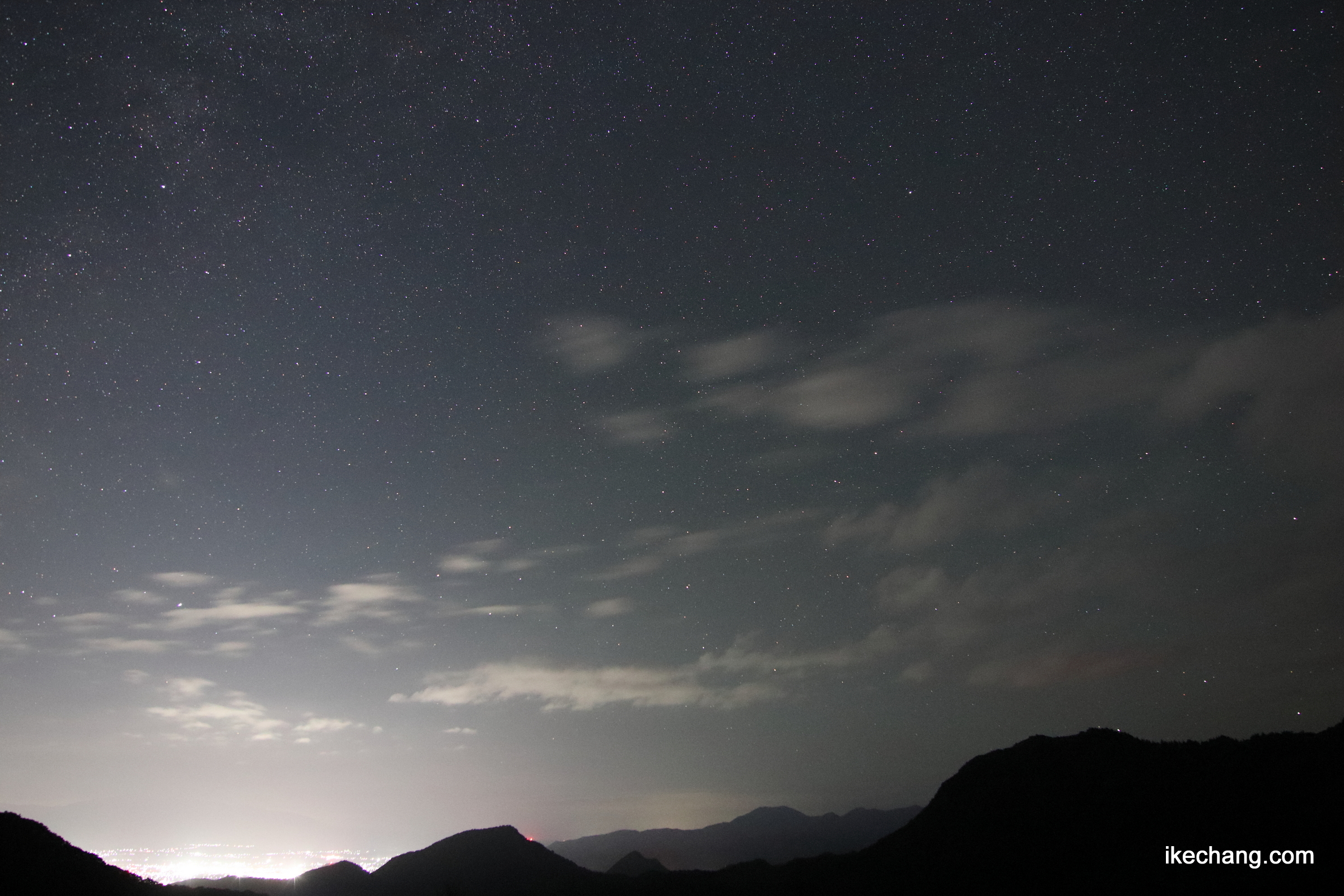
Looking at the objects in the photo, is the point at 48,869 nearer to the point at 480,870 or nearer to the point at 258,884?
the point at 480,870

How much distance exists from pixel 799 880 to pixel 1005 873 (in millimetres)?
21402

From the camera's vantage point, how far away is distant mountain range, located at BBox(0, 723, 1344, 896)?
35.7 m

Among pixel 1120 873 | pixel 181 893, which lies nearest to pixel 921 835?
pixel 1120 873

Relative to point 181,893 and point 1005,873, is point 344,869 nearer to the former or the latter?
point 181,893

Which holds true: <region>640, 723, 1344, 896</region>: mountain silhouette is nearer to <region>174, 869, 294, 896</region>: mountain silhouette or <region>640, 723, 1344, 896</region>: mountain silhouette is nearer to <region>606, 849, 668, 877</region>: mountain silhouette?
<region>174, 869, 294, 896</region>: mountain silhouette

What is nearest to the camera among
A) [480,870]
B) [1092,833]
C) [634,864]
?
[1092,833]

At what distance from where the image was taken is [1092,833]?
4209cm

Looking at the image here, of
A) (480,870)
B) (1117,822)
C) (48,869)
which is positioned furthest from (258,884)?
(1117,822)

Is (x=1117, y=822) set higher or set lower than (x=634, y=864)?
higher

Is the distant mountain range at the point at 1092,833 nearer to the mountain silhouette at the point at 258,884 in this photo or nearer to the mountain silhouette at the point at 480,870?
the mountain silhouette at the point at 258,884

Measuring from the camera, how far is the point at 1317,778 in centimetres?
3888

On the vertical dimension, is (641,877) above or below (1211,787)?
below

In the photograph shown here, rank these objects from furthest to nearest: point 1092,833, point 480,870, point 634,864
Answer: point 634,864 < point 480,870 < point 1092,833

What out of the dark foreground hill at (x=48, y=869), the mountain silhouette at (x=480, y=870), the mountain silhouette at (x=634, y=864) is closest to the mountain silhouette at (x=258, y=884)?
the mountain silhouette at (x=480, y=870)
